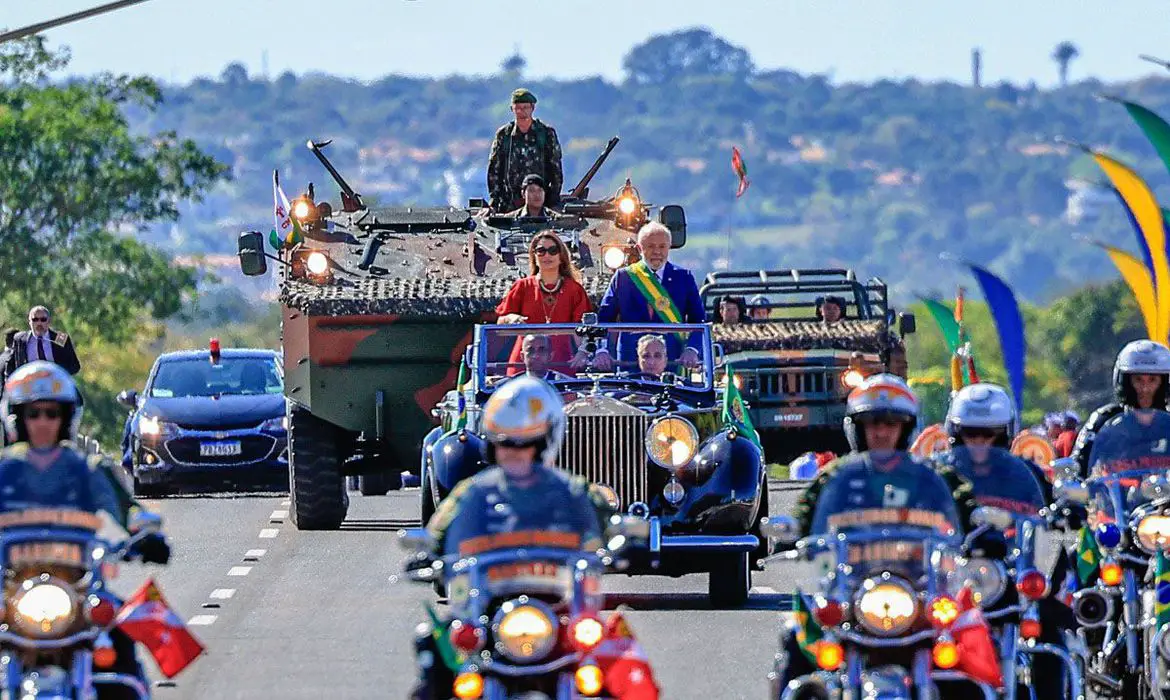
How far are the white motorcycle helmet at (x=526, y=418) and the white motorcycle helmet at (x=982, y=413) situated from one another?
2242 millimetres

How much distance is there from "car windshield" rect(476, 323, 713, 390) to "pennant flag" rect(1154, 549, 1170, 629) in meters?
6.08

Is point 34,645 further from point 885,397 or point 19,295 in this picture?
point 19,295

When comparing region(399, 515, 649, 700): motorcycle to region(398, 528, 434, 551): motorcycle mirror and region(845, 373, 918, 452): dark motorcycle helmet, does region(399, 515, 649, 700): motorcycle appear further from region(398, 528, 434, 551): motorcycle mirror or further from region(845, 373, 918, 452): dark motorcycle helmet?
region(845, 373, 918, 452): dark motorcycle helmet

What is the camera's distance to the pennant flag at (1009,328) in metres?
28.9

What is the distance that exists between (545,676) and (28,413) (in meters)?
2.47

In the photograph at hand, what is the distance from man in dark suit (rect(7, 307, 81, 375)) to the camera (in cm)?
2855

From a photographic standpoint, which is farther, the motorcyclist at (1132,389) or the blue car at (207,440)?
the blue car at (207,440)

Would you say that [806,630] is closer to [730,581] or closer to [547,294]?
[730,581]

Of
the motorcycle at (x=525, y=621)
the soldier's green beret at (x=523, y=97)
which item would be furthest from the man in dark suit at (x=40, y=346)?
the motorcycle at (x=525, y=621)

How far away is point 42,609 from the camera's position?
12.0 m

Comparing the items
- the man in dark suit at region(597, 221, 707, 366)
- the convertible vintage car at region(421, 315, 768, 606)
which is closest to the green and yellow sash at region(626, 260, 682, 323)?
the man in dark suit at region(597, 221, 707, 366)

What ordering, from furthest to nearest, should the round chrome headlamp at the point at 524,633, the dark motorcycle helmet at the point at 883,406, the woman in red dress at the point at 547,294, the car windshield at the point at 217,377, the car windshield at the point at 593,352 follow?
the car windshield at the point at 217,377, the woman in red dress at the point at 547,294, the car windshield at the point at 593,352, the dark motorcycle helmet at the point at 883,406, the round chrome headlamp at the point at 524,633

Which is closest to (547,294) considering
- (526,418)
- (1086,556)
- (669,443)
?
(669,443)

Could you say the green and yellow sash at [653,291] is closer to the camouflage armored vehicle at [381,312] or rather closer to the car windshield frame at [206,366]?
the camouflage armored vehicle at [381,312]
